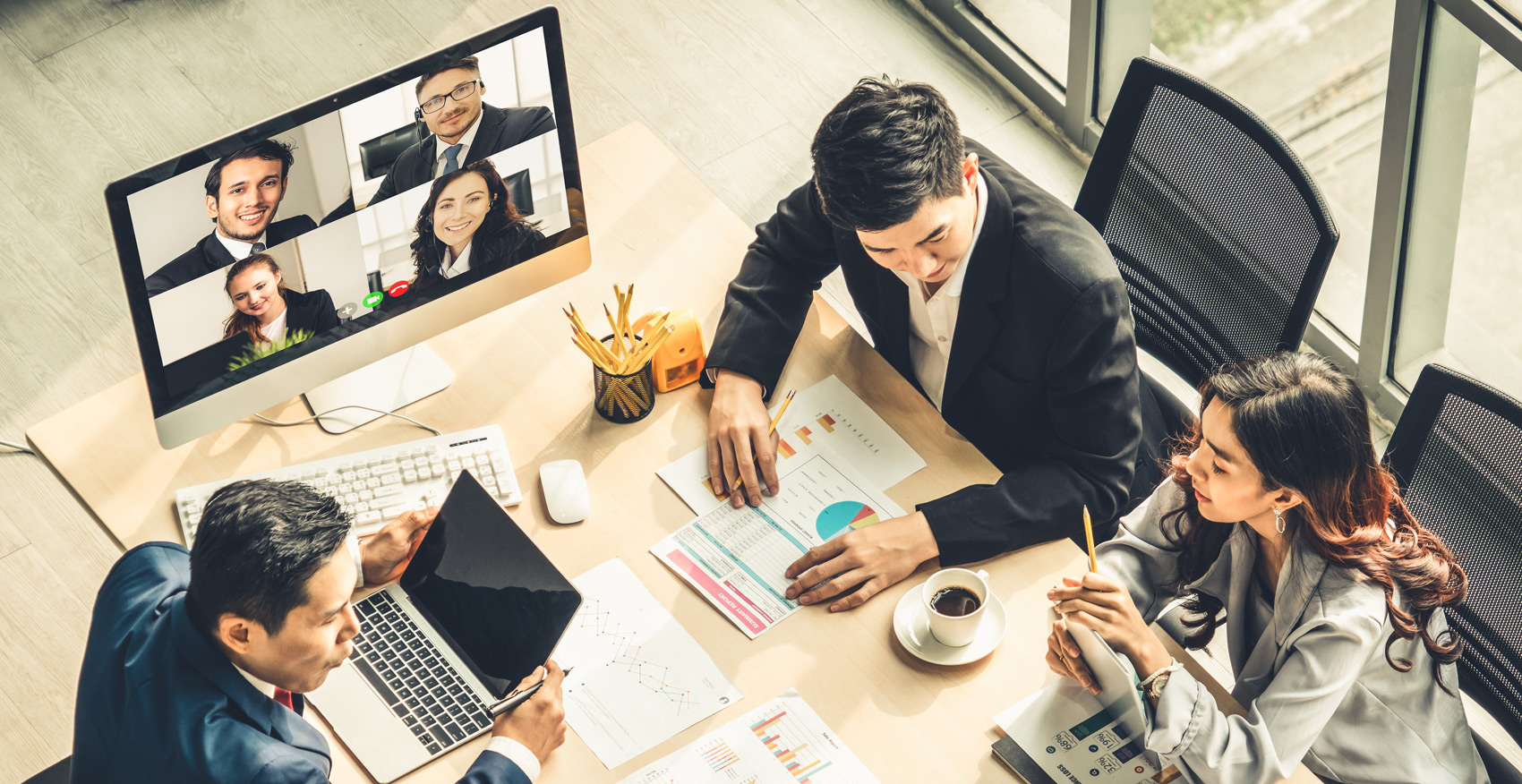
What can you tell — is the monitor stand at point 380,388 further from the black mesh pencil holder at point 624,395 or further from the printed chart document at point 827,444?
the printed chart document at point 827,444

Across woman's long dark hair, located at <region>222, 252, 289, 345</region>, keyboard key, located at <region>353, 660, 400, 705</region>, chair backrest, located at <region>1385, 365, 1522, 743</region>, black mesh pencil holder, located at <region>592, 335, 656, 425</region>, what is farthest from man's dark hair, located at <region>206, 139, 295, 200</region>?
chair backrest, located at <region>1385, 365, 1522, 743</region>

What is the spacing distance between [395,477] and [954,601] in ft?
2.78

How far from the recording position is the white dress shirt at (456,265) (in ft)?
6.67

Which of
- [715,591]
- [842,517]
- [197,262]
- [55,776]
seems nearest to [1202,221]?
[842,517]

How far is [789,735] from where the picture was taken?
1783mm

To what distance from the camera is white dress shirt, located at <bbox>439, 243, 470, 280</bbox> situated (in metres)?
2.03

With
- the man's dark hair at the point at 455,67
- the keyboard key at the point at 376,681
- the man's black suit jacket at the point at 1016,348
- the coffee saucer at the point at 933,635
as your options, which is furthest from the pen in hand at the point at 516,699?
the man's dark hair at the point at 455,67

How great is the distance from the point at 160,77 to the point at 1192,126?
3.01 metres

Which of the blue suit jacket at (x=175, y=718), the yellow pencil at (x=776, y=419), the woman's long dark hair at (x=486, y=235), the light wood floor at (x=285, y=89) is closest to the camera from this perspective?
the blue suit jacket at (x=175, y=718)

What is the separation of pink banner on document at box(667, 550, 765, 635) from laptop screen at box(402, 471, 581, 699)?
185 millimetres

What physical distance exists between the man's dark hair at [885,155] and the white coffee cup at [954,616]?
0.51 metres

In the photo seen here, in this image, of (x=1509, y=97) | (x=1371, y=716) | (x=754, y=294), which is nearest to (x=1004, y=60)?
(x=1509, y=97)

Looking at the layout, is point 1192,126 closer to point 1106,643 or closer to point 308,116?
point 1106,643

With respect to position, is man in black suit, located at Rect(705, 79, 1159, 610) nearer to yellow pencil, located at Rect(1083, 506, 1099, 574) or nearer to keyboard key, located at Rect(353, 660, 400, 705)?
yellow pencil, located at Rect(1083, 506, 1099, 574)
